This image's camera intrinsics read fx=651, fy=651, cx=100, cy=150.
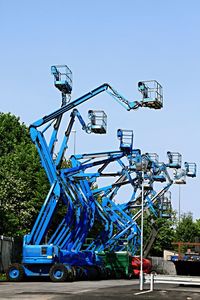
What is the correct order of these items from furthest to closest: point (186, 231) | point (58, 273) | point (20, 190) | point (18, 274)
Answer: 1. point (186, 231)
2. point (20, 190)
3. point (18, 274)
4. point (58, 273)

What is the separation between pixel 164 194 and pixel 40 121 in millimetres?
23674

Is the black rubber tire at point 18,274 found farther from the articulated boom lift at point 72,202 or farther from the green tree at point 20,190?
the green tree at point 20,190

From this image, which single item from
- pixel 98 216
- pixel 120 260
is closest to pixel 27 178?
pixel 98 216

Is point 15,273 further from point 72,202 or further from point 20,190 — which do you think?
point 20,190

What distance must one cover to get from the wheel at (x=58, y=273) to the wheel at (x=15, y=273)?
1.72m

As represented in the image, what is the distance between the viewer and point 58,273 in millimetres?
38000

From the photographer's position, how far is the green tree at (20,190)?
184 feet

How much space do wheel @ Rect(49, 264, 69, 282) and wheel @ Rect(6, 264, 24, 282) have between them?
172 cm

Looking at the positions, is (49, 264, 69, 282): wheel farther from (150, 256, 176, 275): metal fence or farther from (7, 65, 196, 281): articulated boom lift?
(150, 256, 176, 275): metal fence

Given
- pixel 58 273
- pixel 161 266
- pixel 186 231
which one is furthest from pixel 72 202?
pixel 186 231

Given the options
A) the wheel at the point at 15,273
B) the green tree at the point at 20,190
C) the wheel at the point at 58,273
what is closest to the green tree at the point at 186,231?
the green tree at the point at 20,190

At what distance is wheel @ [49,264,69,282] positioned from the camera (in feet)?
124

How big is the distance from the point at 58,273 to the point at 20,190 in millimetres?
21490

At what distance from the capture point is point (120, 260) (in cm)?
4794
